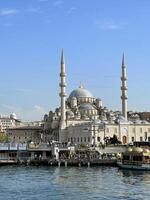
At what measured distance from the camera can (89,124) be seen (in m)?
82.4

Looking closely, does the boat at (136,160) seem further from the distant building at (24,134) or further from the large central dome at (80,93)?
the distant building at (24,134)

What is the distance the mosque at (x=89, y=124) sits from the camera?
81.6 m

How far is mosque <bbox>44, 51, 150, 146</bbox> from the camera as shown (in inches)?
3214

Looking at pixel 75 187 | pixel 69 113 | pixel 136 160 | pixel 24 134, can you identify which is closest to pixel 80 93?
pixel 69 113

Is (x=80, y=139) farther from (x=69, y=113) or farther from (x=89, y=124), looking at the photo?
(x=69, y=113)

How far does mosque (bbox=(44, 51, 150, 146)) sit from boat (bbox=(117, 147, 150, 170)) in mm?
26888

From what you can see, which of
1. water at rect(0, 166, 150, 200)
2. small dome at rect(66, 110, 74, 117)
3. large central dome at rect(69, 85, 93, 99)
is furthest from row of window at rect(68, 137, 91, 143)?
water at rect(0, 166, 150, 200)

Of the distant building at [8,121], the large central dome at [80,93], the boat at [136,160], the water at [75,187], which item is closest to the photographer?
the water at [75,187]

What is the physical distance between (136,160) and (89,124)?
3583 cm

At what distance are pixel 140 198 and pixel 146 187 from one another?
15.8ft

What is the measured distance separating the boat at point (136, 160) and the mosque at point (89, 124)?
26888 millimetres

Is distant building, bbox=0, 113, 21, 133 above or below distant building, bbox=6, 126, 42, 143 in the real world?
above

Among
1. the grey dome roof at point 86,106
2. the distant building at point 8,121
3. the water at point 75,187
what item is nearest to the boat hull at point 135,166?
the water at point 75,187

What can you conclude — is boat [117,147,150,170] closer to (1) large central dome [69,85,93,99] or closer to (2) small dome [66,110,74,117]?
(2) small dome [66,110,74,117]
